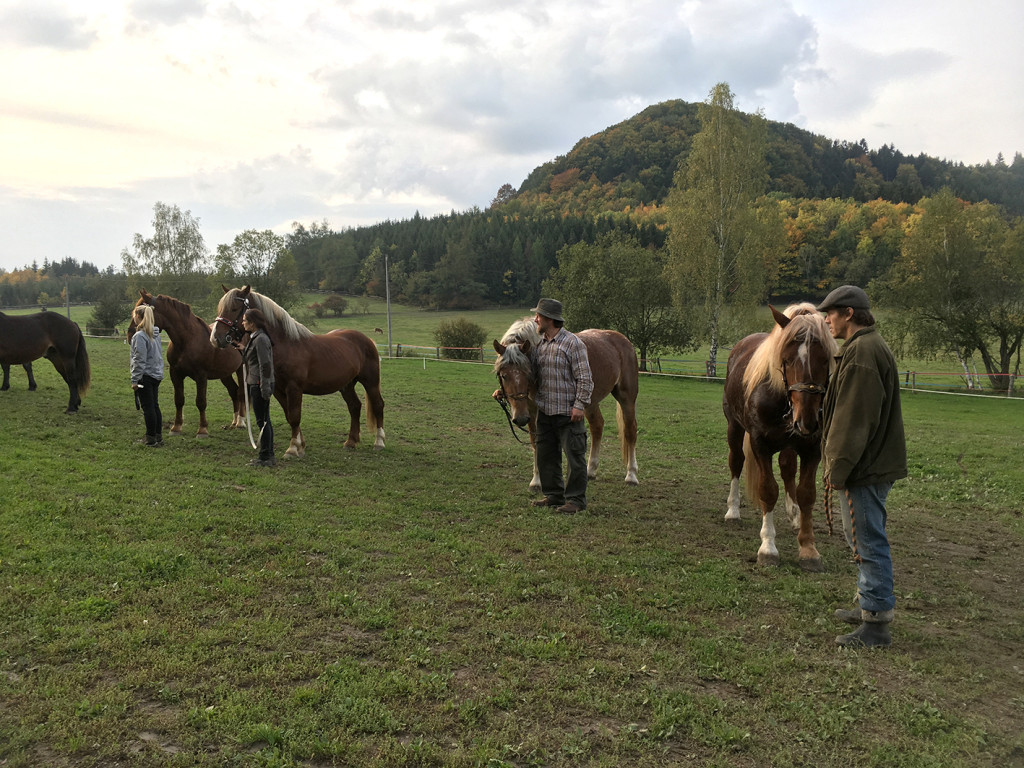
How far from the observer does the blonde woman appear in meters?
8.95

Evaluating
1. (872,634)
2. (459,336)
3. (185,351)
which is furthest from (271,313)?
(459,336)

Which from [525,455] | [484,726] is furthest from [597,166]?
[484,726]

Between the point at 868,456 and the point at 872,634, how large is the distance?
46.5 inches

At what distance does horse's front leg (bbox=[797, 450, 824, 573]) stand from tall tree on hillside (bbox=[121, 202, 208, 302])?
58522 mm

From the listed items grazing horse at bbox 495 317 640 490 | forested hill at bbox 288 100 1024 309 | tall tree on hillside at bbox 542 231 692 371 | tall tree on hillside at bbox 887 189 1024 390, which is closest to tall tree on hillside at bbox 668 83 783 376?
tall tree on hillside at bbox 542 231 692 371

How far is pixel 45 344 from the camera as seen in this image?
12.2 metres

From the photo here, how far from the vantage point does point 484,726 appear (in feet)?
9.83

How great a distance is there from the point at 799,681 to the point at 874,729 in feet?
1.51

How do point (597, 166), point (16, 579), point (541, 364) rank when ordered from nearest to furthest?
point (16, 579) → point (541, 364) → point (597, 166)

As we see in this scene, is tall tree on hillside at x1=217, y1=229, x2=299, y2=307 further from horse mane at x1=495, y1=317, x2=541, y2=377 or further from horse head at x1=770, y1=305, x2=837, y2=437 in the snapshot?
horse head at x1=770, y1=305, x2=837, y2=437

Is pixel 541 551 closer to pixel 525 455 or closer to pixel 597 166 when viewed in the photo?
pixel 525 455

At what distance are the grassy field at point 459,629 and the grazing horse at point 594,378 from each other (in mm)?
918

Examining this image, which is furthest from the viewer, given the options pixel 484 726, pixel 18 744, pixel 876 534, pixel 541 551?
pixel 541 551

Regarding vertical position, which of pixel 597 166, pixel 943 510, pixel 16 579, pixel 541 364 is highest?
pixel 597 166
